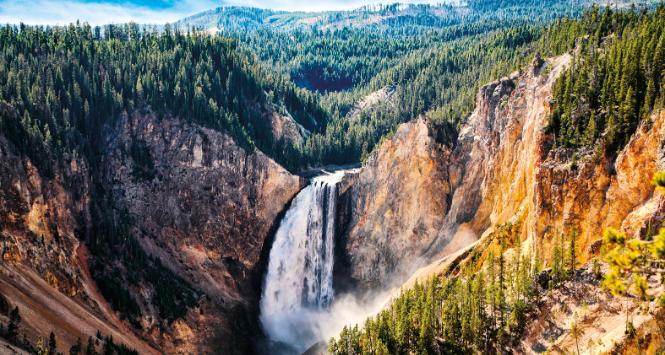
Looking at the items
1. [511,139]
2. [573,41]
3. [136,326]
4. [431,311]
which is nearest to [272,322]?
[136,326]

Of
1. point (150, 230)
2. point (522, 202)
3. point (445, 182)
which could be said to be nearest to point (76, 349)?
point (150, 230)

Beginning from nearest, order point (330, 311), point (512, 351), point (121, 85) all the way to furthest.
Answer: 1. point (512, 351)
2. point (330, 311)
3. point (121, 85)

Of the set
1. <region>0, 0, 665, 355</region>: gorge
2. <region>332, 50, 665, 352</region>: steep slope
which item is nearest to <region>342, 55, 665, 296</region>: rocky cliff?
<region>332, 50, 665, 352</region>: steep slope

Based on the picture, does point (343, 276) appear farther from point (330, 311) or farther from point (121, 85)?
point (121, 85)

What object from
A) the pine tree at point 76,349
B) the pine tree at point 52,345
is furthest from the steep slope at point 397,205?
the pine tree at point 52,345

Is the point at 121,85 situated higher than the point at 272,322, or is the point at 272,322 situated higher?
the point at 121,85

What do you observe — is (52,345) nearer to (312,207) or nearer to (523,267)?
(312,207)
